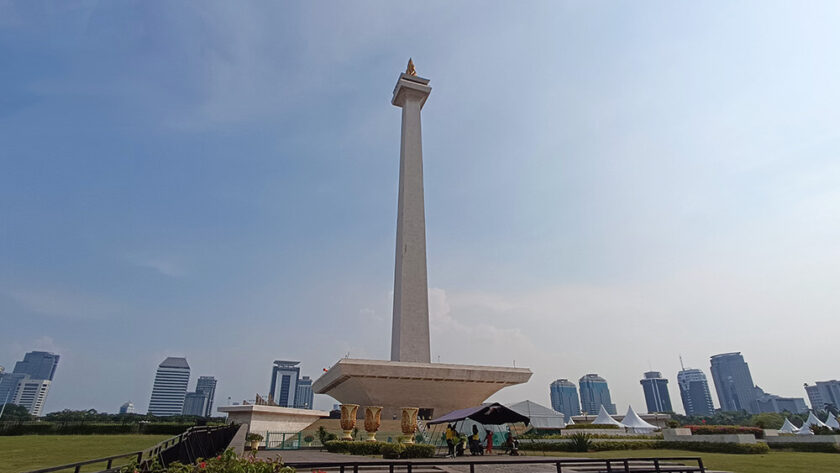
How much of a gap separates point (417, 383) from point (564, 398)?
608ft

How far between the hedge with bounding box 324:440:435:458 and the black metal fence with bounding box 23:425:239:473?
545 cm

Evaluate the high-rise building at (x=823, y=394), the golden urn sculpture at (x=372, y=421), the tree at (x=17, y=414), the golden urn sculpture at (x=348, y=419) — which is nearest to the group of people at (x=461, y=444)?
the golden urn sculpture at (x=372, y=421)

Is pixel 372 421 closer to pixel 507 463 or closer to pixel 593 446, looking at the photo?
pixel 593 446

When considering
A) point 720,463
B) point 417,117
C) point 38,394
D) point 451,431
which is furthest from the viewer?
point 38,394

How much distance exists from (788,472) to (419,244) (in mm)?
27639

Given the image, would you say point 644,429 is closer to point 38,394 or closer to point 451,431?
point 451,431

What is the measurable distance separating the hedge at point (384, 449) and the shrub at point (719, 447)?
12.9 m

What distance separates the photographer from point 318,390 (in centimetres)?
3897

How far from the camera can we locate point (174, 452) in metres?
7.45

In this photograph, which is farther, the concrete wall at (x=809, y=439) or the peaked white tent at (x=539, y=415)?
the peaked white tent at (x=539, y=415)

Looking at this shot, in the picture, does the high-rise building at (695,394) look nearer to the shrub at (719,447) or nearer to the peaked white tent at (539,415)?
the peaked white tent at (539,415)

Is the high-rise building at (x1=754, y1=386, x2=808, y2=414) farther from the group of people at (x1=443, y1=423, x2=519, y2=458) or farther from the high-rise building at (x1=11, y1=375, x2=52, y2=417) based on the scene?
the high-rise building at (x1=11, y1=375, x2=52, y2=417)

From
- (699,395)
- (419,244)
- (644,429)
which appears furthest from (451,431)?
(699,395)

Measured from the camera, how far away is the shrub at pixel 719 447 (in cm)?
2003
